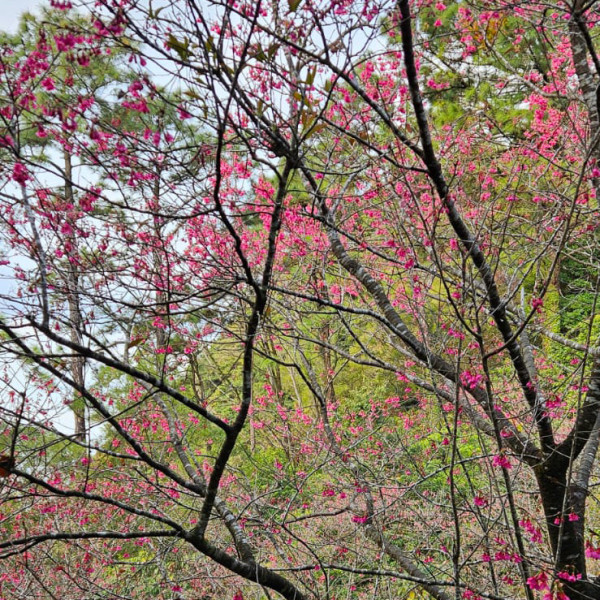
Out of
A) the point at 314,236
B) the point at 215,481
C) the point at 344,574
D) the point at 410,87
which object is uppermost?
the point at 314,236

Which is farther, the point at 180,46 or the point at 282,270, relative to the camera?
the point at 282,270

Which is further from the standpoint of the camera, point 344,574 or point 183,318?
point 344,574

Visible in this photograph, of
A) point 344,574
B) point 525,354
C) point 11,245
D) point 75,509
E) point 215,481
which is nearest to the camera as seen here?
point 215,481

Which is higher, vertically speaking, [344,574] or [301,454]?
[301,454]

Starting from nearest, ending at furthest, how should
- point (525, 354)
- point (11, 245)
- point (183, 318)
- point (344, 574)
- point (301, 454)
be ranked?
point (11, 245)
point (525, 354)
point (183, 318)
point (344, 574)
point (301, 454)

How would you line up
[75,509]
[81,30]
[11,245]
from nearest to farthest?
1. [81,30]
2. [11,245]
3. [75,509]

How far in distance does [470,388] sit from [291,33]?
7.94ft

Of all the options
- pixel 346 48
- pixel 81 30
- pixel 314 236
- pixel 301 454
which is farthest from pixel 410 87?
pixel 301 454

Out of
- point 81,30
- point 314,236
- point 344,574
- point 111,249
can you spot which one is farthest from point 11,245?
point 344,574

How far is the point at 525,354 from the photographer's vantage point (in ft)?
11.2

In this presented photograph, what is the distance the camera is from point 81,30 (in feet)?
6.29

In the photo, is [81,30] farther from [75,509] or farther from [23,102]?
[75,509]

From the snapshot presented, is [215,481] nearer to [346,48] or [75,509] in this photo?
[346,48]

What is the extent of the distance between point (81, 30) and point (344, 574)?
6.44 m
